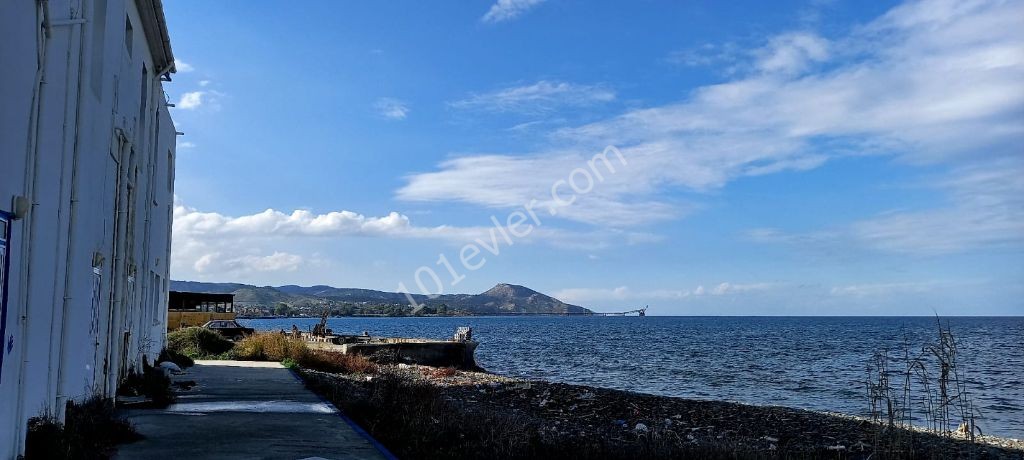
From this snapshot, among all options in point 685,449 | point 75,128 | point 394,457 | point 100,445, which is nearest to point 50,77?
point 75,128

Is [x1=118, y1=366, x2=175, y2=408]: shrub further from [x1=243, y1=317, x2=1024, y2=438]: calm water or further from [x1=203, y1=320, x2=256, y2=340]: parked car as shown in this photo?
[x1=203, y1=320, x2=256, y2=340]: parked car

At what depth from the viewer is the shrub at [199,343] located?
95.1 feet

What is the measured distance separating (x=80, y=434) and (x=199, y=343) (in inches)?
890

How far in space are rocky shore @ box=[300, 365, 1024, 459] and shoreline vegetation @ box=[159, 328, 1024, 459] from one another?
1.1 inches

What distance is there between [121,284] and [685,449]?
9.27m

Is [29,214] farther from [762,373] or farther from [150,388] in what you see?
[762,373]

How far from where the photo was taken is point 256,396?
15.1m

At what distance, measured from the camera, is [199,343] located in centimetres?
3000

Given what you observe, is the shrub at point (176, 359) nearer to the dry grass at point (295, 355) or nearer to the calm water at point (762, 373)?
the dry grass at point (295, 355)

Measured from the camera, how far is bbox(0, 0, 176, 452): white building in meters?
6.72

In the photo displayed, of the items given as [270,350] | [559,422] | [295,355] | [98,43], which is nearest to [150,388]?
[98,43]

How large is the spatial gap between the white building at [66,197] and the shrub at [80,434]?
0.20 m

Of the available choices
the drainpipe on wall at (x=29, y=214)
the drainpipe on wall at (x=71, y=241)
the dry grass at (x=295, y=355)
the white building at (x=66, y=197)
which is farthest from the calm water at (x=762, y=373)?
the drainpipe on wall at (x=29, y=214)

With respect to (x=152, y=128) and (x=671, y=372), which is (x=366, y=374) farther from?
(x=671, y=372)
